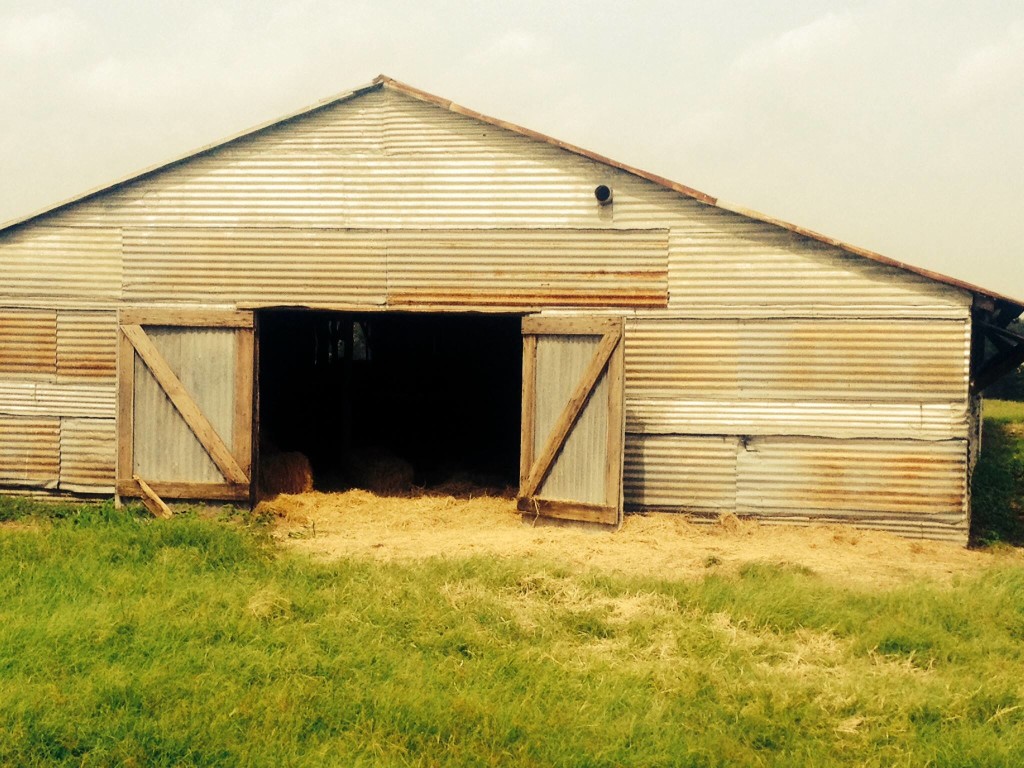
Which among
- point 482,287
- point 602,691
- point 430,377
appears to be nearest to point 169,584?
point 602,691

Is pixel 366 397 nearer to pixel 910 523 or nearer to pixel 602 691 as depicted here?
pixel 910 523

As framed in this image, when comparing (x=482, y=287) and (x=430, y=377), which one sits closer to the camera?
(x=482, y=287)

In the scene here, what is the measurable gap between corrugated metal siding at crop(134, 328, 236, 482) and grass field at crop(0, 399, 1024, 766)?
7.52ft

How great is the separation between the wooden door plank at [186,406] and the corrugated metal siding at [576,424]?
162 inches

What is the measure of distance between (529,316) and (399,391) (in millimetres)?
7246

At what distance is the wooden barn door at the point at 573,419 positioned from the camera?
35.3 feet

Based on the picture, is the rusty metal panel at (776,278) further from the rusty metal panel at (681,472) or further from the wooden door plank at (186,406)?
the wooden door plank at (186,406)

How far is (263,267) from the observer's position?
11.9 meters

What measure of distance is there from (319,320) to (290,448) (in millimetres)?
2932

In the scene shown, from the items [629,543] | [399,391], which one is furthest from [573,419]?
[399,391]

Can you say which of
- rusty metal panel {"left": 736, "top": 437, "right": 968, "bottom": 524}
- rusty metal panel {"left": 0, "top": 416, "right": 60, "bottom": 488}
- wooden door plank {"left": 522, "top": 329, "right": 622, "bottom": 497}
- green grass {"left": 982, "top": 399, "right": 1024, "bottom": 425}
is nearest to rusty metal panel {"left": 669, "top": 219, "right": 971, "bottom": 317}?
wooden door plank {"left": 522, "top": 329, "right": 622, "bottom": 497}

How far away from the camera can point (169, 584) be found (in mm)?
8188

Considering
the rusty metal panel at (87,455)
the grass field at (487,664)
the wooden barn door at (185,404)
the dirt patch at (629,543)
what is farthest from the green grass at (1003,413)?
the rusty metal panel at (87,455)

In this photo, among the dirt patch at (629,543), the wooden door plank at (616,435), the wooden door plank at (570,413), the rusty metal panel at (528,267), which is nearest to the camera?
the dirt patch at (629,543)
